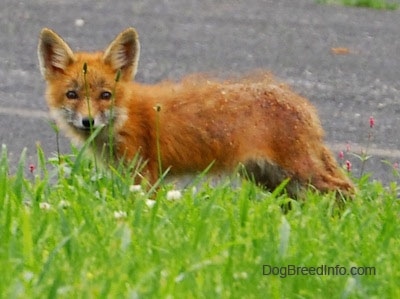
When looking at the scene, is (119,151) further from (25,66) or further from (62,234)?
(25,66)

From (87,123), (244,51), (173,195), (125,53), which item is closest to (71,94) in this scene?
(87,123)

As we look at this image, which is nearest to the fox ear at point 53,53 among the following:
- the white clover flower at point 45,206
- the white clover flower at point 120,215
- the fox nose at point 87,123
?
the fox nose at point 87,123

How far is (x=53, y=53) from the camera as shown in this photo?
6.86 meters

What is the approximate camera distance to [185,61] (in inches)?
444

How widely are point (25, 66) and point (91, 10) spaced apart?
2.78 metres

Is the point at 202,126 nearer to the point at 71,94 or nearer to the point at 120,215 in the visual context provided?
the point at 71,94

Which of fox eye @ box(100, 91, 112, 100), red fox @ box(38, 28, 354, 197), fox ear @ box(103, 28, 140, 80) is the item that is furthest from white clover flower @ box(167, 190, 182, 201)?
fox ear @ box(103, 28, 140, 80)

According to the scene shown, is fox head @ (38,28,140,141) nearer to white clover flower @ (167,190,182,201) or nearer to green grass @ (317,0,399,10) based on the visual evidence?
white clover flower @ (167,190,182,201)

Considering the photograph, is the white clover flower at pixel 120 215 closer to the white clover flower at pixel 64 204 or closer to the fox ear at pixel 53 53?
the white clover flower at pixel 64 204

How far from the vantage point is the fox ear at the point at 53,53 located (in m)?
6.82

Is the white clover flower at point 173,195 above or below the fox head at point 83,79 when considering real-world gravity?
below

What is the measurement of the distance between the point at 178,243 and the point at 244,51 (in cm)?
717

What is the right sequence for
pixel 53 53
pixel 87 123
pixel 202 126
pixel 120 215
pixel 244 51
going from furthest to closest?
pixel 244 51 < pixel 53 53 < pixel 202 126 < pixel 87 123 < pixel 120 215

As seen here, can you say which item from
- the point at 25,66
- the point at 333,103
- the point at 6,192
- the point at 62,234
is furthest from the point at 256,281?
the point at 25,66
